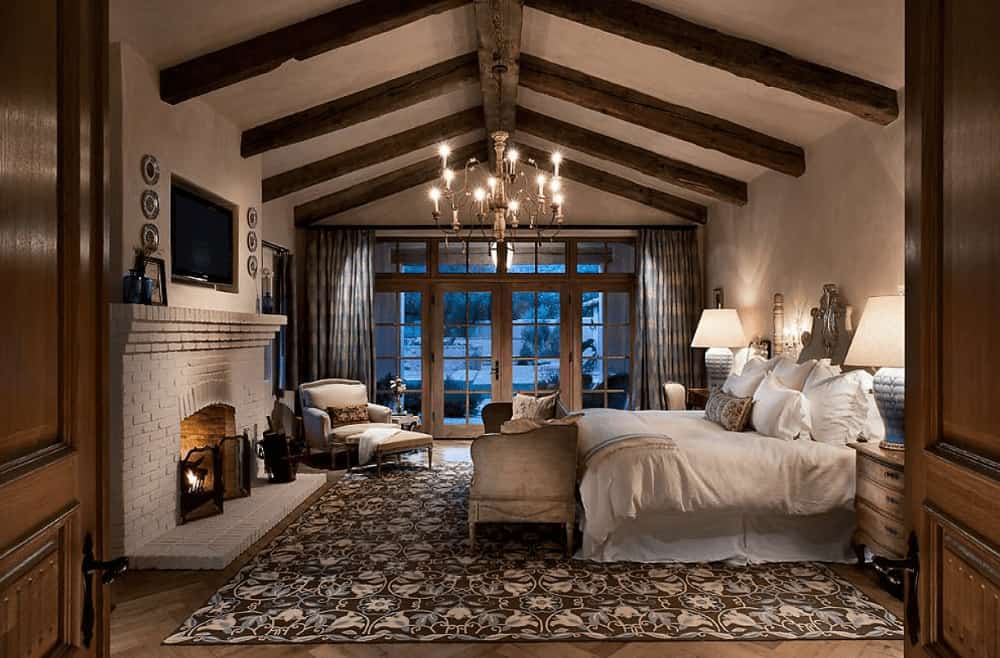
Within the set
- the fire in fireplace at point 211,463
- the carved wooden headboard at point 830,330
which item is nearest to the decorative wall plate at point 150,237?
the fire in fireplace at point 211,463

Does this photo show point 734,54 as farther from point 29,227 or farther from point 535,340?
point 535,340

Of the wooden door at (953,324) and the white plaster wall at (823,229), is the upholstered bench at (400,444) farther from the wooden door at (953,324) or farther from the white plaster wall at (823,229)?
the wooden door at (953,324)

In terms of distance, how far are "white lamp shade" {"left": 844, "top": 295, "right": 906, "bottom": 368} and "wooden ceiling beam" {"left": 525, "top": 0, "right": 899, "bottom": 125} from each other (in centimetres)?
121

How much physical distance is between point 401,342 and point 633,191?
3138 millimetres

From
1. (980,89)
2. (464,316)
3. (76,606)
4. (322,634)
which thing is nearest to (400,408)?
(464,316)

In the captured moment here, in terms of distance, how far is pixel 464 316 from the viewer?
8031mm

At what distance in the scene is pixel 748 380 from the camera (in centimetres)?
486

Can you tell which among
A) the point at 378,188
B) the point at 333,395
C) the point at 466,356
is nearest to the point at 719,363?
the point at 466,356

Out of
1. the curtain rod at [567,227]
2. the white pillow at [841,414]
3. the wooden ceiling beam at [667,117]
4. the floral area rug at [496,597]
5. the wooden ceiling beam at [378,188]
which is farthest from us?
the curtain rod at [567,227]

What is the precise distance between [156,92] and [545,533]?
350 cm

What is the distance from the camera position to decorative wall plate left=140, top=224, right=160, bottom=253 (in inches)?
151

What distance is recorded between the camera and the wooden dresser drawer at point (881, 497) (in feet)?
10.5

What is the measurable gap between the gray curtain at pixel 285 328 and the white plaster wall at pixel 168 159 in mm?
1674

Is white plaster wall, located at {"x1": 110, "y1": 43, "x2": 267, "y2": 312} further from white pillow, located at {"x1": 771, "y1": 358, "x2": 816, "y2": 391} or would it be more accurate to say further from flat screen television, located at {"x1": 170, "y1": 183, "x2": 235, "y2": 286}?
white pillow, located at {"x1": 771, "y1": 358, "x2": 816, "y2": 391}
